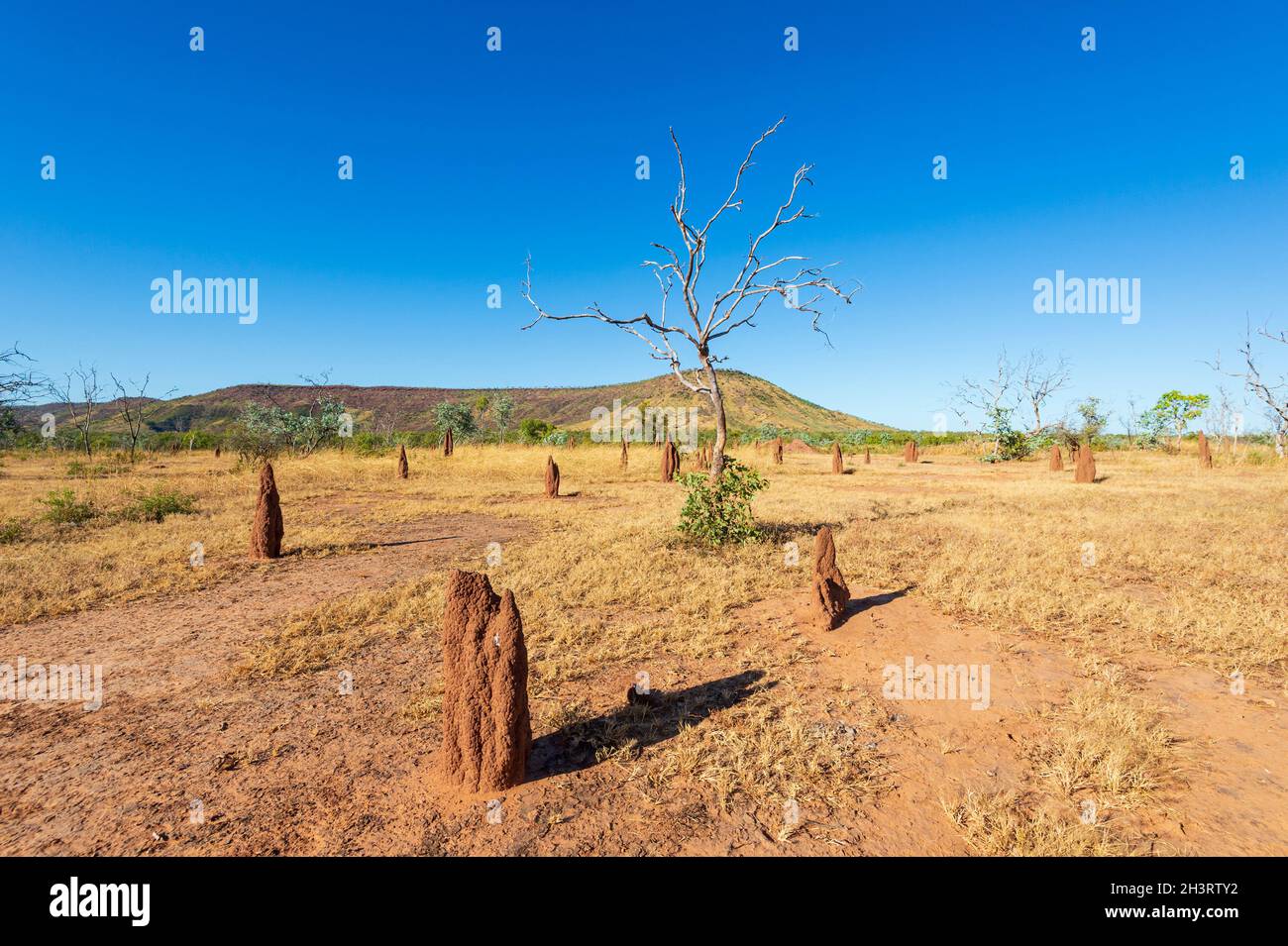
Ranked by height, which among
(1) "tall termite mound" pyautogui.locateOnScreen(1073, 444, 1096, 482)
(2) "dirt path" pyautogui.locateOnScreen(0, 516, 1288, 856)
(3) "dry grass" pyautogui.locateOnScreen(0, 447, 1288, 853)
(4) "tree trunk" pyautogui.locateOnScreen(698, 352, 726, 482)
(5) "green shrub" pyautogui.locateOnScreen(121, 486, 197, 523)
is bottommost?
(2) "dirt path" pyautogui.locateOnScreen(0, 516, 1288, 856)

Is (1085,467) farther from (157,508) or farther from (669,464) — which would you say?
(157,508)

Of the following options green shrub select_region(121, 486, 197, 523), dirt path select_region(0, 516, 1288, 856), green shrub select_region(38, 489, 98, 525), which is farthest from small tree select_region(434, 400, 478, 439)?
dirt path select_region(0, 516, 1288, 856)

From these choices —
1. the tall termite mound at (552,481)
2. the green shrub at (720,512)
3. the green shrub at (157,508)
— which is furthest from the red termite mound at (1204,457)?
the green shrub at (157,508)

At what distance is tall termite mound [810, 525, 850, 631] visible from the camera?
6098 mm

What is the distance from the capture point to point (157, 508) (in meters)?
12.5

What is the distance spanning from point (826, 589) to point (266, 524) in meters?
8.60

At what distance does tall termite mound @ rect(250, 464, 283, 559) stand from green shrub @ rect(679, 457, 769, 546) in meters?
6.72

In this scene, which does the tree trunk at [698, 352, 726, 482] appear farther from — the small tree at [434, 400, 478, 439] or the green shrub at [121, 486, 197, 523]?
the small tree at [434, 400, 478, 439]

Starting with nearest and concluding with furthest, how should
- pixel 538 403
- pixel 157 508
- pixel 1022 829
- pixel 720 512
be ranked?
pixel 1022 829 → pixel 720 512 → pixel 157 508 → pixel 538 403

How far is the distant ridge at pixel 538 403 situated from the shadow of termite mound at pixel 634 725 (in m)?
82.1

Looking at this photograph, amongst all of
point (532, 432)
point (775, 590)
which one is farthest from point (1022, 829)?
point (532, 432)

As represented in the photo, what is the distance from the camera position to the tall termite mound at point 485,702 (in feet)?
11.3
